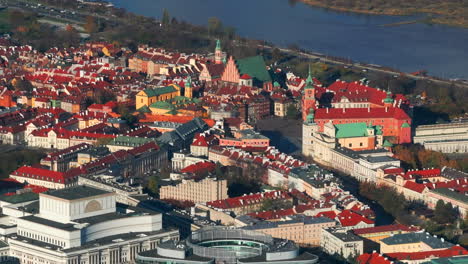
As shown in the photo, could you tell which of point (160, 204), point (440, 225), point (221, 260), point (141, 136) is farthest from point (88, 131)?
point (221, 260)

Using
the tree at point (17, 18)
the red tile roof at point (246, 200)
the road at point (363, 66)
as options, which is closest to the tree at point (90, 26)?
the tree at point (17, 18)

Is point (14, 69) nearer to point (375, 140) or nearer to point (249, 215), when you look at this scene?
point (375, 140)

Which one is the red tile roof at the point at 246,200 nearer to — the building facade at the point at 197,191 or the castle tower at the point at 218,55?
the building facade at the point at 197,191

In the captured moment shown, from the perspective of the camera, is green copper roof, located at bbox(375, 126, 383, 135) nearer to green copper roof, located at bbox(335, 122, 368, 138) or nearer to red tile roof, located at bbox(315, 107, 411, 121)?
green copper roof, located at bbox(335, 122, 368, 138)

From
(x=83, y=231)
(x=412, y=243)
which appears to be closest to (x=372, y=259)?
(x=412, y=243)

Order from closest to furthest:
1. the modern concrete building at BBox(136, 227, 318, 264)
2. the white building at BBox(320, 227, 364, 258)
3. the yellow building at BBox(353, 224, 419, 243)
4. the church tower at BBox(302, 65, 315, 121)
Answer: the modern concrete building at BBox(136, 227, 318, 264)
the white building at BBox(320, 227, 364, 258)
the yellow building at BBox(353, 224, 419, 243)
the church tower at BBox(302, 65, 315, 121)

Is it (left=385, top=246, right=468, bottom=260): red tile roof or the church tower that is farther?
the church tower

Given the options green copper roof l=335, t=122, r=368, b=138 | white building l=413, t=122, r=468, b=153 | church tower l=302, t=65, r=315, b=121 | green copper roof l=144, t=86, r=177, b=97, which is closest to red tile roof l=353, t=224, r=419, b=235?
green copper roof l=335, t=122, r=368, b=138
